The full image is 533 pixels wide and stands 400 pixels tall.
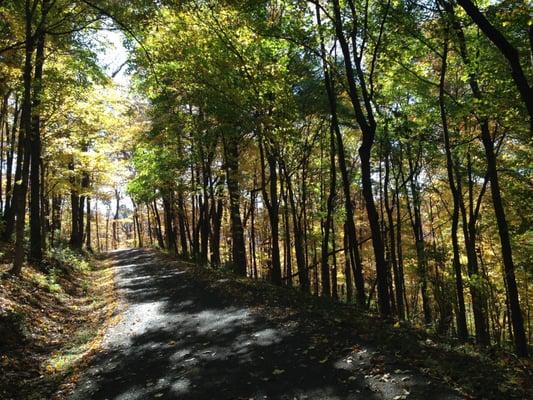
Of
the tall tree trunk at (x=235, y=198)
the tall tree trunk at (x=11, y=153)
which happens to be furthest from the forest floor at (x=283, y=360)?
the tall tree trunk at (x=11, y=153)

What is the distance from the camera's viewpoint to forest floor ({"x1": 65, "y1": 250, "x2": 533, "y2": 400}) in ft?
18.0

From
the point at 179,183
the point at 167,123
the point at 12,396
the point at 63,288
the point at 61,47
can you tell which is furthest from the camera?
the point at 179,183

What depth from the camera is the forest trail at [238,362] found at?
18.6 feet

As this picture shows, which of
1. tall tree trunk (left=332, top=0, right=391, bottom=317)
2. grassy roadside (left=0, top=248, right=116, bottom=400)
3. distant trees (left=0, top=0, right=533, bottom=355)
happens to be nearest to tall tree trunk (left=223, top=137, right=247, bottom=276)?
distant trees (left=0, top=0, right=533, bottom=355)

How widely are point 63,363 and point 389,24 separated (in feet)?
33.5

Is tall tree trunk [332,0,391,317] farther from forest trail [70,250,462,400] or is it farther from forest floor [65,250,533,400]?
forest trail [70,250,462,400]

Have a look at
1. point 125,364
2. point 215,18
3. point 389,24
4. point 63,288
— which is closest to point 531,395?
point 125,364

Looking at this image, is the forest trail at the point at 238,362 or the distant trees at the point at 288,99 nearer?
the forest trail at the point at 238,362

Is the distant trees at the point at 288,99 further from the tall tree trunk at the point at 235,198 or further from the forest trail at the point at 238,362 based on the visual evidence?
the forest trail at the point at 238,362

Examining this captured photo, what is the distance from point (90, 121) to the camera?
17.3 m

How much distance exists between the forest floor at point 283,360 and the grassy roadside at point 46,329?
1.60 ft

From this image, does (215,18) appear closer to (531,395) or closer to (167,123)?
(167,123)

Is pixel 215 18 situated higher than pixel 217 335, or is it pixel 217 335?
pixel 215 18

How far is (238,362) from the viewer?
23.6ft
